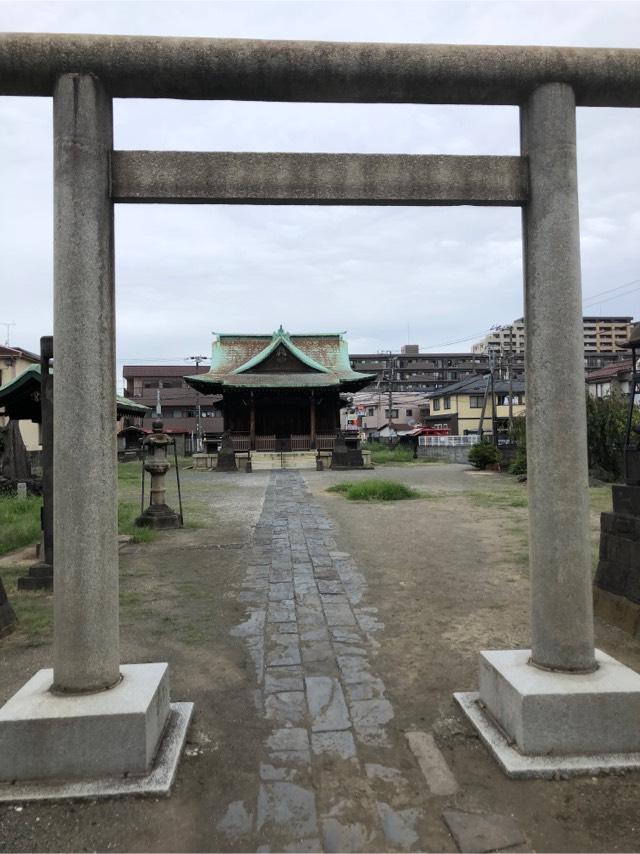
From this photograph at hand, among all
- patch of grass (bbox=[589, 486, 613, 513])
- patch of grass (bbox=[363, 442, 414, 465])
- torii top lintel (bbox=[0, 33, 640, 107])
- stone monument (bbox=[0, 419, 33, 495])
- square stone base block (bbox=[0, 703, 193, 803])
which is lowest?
square stone base block (bbox=[0, 703, 193, 803])

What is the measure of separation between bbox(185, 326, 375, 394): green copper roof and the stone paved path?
969 inches

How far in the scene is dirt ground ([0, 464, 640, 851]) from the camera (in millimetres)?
2484

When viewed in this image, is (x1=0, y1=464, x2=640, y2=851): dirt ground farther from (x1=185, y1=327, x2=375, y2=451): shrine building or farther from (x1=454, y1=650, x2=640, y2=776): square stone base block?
(x1=185, y1=327, x2=375, y2=451): shrine building

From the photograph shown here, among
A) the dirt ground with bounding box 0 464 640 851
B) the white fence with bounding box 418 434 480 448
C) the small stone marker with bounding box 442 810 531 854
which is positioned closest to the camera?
the small stone marker with bounding box 442 810 531 854

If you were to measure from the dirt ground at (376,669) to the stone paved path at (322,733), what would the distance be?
0.21 feet

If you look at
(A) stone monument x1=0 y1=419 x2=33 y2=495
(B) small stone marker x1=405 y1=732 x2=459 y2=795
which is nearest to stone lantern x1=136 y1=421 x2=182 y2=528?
(A) stone monument x1=0 y1=419 x2=33 y2=495

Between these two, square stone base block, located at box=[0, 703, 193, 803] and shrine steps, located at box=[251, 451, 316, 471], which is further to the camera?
shrine steps, located at box=[251, 451, 316, 471]

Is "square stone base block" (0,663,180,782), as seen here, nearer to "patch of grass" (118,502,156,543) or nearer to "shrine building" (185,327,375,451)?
"patch of grass" (118,502,156,543)

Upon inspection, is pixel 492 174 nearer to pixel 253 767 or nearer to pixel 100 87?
pixel 100 87

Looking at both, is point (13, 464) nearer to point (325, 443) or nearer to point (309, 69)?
point (309, 69)

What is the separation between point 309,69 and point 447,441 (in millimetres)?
34809

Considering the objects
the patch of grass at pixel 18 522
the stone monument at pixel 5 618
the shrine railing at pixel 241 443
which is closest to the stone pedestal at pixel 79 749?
the stone monument at pixel 5 618

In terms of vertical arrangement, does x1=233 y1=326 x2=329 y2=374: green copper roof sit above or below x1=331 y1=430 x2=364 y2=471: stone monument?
above

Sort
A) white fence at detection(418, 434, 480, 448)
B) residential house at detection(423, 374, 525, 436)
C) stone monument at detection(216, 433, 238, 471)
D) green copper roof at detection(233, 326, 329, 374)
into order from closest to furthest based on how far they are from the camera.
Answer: stone monument at detection(216, 433, 238, 471)
green copper roof at detection(233, 326, 329, 374)
white fence at detection(418, 434, 480, 448)
residential house at detection(423, 374, 525, 436)
